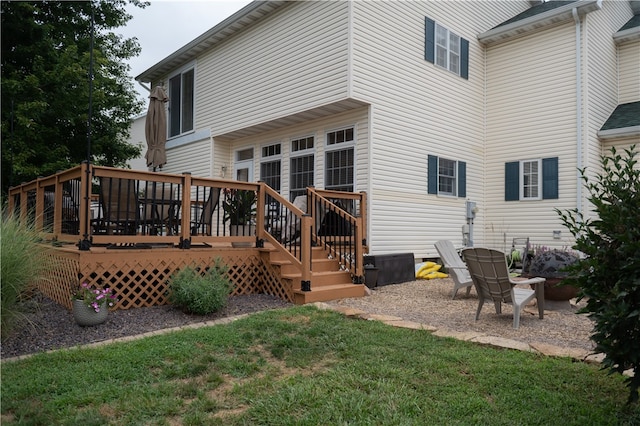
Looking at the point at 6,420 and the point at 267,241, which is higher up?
the point at 267,241

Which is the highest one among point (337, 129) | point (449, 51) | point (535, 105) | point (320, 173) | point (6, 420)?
point (449, 51)

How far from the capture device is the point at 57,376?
3477mm

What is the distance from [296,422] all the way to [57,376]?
78.7 inches

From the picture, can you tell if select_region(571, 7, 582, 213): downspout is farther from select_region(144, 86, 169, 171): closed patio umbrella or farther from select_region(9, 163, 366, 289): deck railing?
select_region(144, 86, 169, 171): closed patio umbrella

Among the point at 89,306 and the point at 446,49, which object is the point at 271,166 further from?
the point at 89,306

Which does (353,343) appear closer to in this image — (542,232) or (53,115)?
(542,232)

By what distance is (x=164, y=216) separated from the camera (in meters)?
7.19

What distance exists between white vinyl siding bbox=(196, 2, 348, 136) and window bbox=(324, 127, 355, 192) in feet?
3.03

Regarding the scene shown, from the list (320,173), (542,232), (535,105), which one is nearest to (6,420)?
(320,173)

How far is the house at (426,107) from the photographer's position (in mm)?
9641

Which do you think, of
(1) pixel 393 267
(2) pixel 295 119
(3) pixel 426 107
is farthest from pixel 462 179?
(2) pixel 295 119

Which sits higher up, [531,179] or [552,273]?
[531,179]

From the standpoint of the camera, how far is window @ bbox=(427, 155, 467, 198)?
10.8 meters

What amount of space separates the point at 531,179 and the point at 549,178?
58 centimetres
